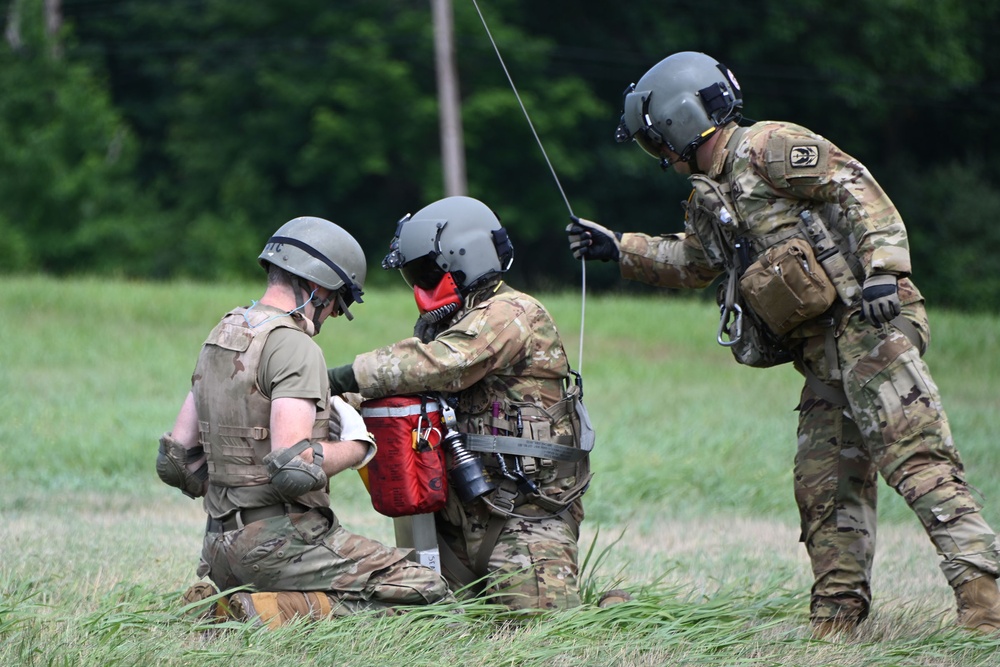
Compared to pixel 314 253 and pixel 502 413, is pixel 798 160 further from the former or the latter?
pixel 314 253

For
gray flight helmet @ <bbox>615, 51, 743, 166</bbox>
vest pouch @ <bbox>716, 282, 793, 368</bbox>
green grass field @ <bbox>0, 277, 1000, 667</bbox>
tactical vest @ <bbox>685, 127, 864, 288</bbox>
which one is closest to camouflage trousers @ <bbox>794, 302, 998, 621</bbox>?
vest pouch @ <bbox>716, 282, 793, 368</bbox>

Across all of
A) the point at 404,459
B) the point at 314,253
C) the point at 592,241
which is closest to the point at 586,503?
the point at 592,241

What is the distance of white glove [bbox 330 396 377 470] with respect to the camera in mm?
5207

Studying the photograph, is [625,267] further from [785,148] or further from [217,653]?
[217,653]

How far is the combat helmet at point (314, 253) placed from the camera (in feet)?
17.0

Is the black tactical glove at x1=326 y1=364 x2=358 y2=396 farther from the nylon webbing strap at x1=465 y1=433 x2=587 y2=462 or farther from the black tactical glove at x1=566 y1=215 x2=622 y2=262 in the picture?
the black tactical glove at x1=566 y1=215 x2=622 y2=262

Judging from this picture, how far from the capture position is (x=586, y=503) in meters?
9.73

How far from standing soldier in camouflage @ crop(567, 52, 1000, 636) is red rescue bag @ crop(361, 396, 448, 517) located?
160 cm

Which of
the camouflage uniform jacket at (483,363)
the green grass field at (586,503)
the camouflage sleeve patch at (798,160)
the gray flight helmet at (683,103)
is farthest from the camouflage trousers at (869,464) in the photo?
the camouflage uniform jacket at (483,363)

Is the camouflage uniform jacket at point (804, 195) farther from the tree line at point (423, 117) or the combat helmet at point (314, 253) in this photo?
the tree line at point (423, 117)

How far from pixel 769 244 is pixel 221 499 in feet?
8.71

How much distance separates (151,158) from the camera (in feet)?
121

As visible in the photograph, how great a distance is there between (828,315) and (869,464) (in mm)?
729

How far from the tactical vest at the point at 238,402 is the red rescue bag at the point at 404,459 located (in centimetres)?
39
